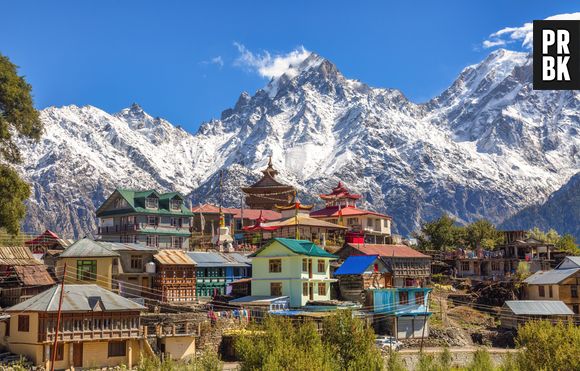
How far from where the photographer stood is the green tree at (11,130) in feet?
219

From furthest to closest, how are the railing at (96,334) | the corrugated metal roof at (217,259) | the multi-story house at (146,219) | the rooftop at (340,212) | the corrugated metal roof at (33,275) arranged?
the rooftop at (340,212) < the multi-story house at (146,219) < the corrugated metal roof at (217,259) < the corrugated metal roof at (33,275) < the railing at (96,334)

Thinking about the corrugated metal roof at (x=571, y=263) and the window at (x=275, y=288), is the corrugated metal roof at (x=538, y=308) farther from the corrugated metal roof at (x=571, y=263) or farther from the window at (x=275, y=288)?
the window at (x=275, y=288)

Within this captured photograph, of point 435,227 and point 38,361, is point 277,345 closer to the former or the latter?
point 38,361

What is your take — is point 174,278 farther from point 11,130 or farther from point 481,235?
point 481,235

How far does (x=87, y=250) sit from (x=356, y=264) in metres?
31.2

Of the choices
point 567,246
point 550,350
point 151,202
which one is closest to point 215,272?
point 151,202

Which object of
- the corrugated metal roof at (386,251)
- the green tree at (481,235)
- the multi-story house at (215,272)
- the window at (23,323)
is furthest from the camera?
the green tree at (481,235)

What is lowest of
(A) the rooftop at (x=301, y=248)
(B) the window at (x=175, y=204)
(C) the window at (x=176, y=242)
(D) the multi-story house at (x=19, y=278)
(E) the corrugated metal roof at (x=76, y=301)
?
(E) the corrugated metal roof at (x=76, y=301)

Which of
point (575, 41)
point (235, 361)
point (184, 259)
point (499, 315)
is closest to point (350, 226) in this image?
point (499, 315)

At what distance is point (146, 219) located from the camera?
3979 inches

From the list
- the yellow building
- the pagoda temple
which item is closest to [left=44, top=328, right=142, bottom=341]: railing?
the yellow building

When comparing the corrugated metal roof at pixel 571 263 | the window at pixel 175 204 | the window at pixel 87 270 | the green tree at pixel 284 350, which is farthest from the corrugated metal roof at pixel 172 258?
the corrugated metal roof at pixel 571 263

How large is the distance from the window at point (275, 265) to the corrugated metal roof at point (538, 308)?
28958 mm

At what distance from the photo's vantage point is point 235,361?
227 feet
